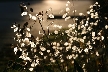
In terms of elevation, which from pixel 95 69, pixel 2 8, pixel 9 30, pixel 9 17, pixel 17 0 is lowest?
pixel 95 69

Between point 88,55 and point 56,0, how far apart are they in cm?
1658

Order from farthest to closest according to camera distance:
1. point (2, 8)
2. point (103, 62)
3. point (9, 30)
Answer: point (2, 8) → point (9, 30) → point (103, 62)

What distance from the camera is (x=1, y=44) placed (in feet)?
31.3

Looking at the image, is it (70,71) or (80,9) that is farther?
(80,9)

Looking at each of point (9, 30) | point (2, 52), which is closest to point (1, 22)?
point (9, 30)

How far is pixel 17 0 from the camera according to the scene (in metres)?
21.4

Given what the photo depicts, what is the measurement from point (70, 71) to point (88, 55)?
0.62 metres

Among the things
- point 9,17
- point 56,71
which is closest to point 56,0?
point 9,17

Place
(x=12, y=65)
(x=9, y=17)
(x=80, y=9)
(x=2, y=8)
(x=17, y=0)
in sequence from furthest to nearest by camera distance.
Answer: (x=17, y=0) < (x=2, y=8) < (x=80, y=9) < (x=9, y=17) < (x=12, y=65)

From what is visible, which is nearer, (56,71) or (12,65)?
(12,65)

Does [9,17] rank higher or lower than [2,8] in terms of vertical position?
lower

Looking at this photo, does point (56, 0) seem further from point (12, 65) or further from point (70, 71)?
point (12, 65)

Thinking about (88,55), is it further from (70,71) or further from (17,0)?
(17,0)

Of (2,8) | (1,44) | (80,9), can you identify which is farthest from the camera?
(2,8)
